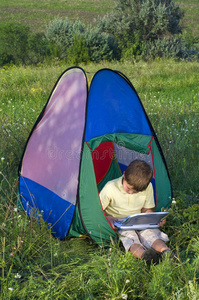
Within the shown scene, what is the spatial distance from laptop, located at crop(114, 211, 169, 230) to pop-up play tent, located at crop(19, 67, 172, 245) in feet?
0.41

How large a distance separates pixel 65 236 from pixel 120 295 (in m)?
0.99

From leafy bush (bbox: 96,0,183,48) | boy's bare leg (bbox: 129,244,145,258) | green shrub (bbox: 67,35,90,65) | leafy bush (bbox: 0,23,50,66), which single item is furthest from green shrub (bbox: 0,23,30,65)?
boy's bare leg (bbox: 129,244,145,258)

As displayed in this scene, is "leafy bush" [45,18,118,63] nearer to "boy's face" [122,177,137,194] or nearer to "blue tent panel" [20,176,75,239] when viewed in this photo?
"blue tent panel" [20,176,75,239]

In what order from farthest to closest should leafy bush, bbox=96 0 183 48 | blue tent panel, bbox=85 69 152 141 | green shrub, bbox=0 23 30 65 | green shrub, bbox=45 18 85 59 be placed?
1. leafy bush, bbox=96 0 183 48
2. green shrub, bbox=45 18 85 59
3. green shrub, bbox=0 23 30 65
4. blue tent panel, bbox=85 69 152 141

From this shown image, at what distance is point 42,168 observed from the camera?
3.45m

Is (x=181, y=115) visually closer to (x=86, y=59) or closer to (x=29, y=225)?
(x=29, y=225)

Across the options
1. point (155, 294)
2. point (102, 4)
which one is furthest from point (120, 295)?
point (102, 4)

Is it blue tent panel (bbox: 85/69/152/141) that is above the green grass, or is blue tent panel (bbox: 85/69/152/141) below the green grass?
below

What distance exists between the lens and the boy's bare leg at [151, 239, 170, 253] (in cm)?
273

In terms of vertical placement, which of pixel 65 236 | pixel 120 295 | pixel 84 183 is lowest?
pixel 65 236

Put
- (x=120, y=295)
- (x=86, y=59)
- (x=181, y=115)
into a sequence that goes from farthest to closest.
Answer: (x=86, y=59)
(x=181, y=115)
(x=120, y=295)

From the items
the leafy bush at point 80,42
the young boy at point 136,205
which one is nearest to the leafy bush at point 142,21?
the leafy bush at point 80,42

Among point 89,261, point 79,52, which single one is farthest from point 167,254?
point 79,52

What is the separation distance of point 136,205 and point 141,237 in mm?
348
